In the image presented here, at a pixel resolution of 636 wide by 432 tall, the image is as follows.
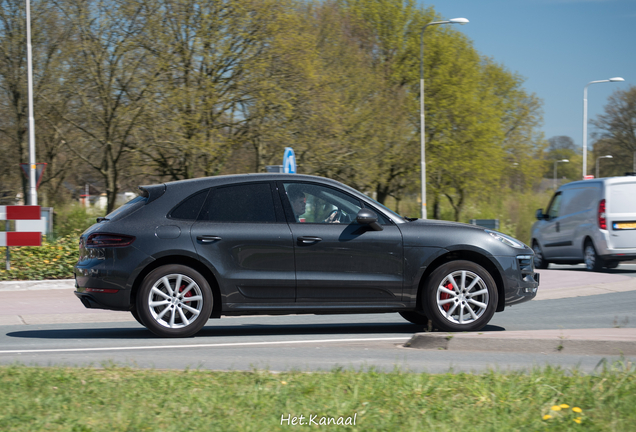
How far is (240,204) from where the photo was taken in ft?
24.4

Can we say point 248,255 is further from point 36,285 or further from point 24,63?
point 24,63

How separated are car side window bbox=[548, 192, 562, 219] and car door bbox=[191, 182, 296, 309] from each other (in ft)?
37.9

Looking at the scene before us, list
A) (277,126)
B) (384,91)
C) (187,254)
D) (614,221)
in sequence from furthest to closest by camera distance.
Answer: (384,91) → (277,126) → (614,221) → (187,254)

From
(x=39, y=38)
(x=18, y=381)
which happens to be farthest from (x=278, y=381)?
(x=39, y=38)

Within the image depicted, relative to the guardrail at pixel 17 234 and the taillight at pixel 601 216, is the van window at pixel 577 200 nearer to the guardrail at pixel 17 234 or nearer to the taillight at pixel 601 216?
the taillight at pixel 601 216

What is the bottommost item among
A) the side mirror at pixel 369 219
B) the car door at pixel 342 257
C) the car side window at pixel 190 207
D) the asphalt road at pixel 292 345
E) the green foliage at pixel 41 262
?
the asphalt road at pixel 292 345

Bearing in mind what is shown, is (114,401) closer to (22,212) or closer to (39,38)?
(22,212)

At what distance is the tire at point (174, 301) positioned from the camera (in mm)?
7148

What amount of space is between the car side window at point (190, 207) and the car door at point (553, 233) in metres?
11.6

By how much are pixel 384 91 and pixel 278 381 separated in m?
28.6

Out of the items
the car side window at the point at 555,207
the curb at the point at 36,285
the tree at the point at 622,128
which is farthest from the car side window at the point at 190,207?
the tree at the point at 622,128

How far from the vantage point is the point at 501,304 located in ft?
25.0

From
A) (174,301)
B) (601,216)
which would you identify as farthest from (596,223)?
(174,301)

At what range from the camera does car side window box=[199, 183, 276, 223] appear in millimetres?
7398
